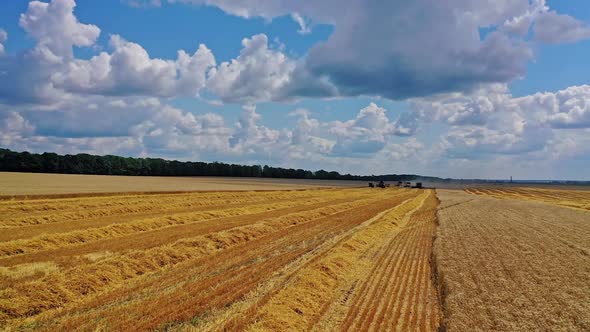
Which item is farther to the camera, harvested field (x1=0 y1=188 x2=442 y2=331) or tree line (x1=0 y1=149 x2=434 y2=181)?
tree line (x1=0 y1=149 x2=434 y2=181)

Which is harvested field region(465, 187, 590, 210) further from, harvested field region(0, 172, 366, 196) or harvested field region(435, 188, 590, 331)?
harvested field region(0, 172, 366, 196)

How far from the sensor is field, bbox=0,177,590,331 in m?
9.27

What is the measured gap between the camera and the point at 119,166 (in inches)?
4427

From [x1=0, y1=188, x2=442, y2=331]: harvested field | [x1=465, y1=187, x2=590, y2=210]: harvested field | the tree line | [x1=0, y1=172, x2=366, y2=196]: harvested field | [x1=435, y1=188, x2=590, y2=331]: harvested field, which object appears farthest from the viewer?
the tree line

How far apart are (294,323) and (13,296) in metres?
6.51

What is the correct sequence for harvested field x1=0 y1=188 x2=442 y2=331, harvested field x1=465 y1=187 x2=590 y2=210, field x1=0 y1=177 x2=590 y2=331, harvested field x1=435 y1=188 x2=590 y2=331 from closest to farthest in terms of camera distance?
harvested field x1=0 y1=188 x2=442 y2=331, field x1=0 y1=177 x2=590 y2=331, harvested field x1=435 y1=188 x2=590 y2=331, harvested field x1=465 y1=187 x2=590 y2=210

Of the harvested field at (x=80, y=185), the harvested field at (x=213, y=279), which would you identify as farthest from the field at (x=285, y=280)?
the harvested field at (x=80, y=185)

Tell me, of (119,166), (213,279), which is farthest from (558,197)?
(119,166)

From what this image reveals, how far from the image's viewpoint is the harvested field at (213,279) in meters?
9.16

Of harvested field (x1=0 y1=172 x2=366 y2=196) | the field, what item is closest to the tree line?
harvested field (x1=0 y1=172 x2=366 y2=196)

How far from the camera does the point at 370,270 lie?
14.1 m

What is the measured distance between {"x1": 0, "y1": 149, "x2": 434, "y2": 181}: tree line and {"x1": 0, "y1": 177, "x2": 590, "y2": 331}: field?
3248 inches

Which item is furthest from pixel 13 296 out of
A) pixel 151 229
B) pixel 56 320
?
pixel 151 229

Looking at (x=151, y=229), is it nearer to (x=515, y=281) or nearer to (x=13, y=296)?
(x=13, y=296)
